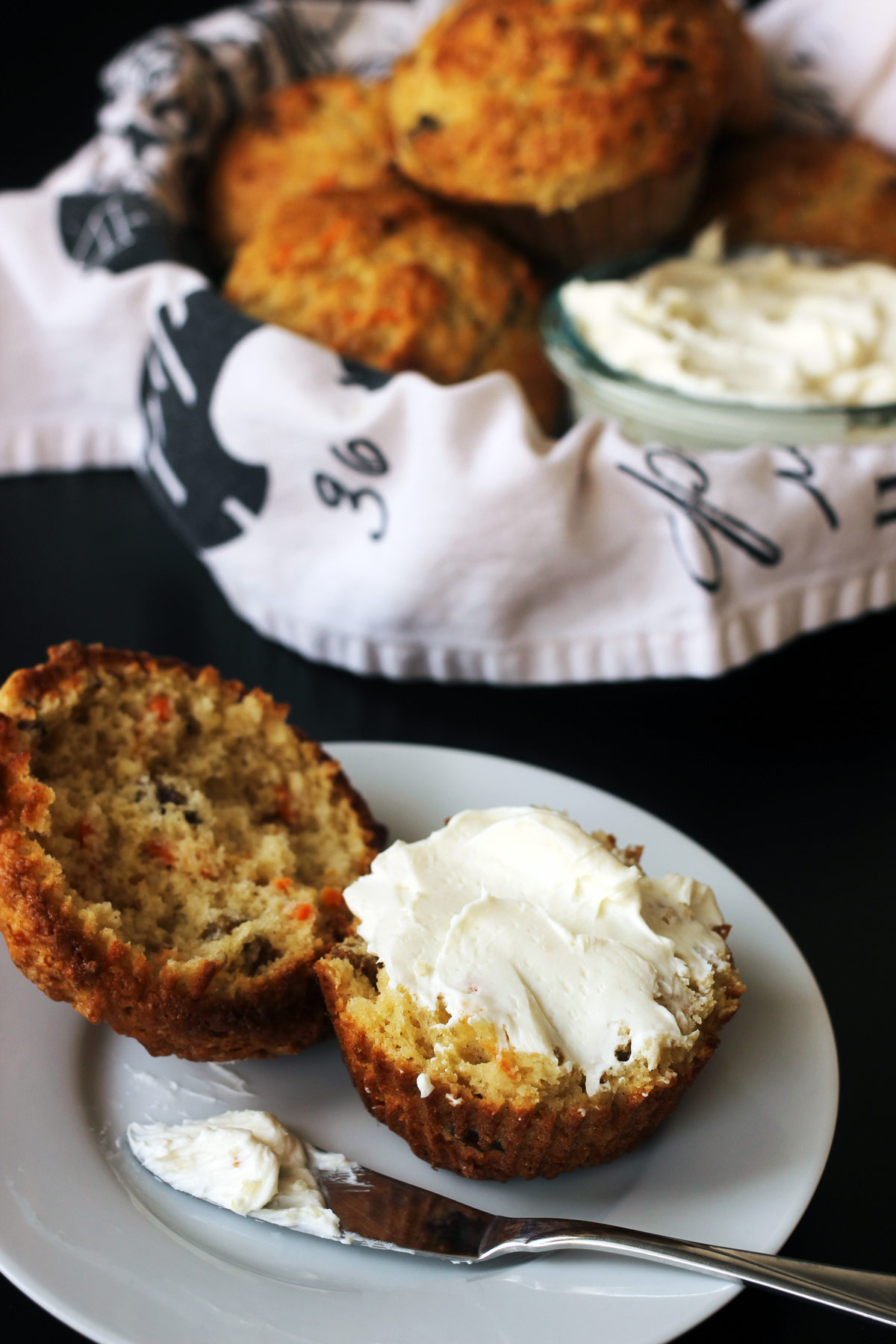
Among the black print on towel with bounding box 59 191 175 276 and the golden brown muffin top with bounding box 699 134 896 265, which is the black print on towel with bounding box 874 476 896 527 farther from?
the black print on towel with bounding box 59 191 175 276

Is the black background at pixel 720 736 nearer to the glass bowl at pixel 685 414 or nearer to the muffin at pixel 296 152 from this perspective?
the glass bowl at pixel 685 414

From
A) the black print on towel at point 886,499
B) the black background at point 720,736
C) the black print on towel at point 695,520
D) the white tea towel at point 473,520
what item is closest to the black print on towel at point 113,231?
the white tea towel at point 473,520

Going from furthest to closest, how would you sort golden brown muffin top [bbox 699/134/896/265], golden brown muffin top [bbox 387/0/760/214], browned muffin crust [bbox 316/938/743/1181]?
1. golden brown muffin top [bbox 699/134/896/265]
2. golden brown muffin top [bbox 387/0/760/214]
3. browned muffin crust [bbox 316/938/743/1181]

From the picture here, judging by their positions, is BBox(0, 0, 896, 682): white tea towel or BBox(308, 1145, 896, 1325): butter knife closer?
BBox(308, 1145, 896, 1325): butter knife

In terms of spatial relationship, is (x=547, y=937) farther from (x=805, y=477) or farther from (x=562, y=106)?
(x=562, y=106)

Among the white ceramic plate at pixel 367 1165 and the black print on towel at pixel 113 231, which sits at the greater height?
the black print on towel at pixel 113 231

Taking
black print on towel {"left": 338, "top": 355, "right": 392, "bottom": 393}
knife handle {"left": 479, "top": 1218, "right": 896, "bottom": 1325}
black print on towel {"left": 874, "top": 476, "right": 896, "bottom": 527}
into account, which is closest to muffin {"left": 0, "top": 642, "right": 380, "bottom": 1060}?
knife handle {"left": 479, "top": 1218, "right": 896, "bottom": 1325}

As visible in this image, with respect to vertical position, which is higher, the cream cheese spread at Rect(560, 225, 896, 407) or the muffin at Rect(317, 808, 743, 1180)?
the cream cheese spread at Rect(560, 225, 896, 407)
